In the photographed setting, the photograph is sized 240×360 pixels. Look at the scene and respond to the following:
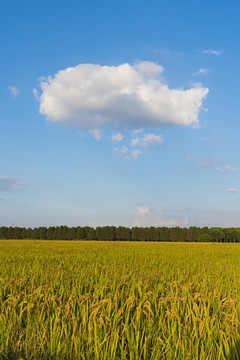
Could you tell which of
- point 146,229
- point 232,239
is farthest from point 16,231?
point 232,239

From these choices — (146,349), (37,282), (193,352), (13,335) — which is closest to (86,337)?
(146,349)

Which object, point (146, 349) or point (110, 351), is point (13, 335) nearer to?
point (110, 351)

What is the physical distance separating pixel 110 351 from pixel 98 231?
87.1 meters

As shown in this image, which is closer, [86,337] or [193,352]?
[193,352]

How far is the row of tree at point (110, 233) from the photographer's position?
286ft

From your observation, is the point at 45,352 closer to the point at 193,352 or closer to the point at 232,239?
the point at 193,352

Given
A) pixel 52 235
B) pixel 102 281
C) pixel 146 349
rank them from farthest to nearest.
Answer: pixel 52 235
pixel 102 281
pixel 146 349

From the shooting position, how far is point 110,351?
273 centimetres

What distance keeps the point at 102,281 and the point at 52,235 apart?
85.5 metres

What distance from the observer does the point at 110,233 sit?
8844 centimetres

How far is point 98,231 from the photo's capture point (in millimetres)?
88438

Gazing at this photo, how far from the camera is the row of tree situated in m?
87.1

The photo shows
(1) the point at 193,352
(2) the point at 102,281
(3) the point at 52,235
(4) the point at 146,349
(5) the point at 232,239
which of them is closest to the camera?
(1) the point at 193,352

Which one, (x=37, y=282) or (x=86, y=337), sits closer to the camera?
(x=86, y=337)
